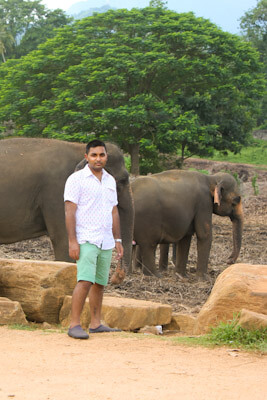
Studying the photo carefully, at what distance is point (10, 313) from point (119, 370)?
76.5 inches

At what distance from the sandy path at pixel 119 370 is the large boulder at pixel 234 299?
0.75 m

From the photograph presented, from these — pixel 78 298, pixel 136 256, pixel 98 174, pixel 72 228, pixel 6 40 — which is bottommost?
pixel 136 256

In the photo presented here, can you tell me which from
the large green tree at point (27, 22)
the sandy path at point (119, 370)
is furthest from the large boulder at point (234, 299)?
the large green tree at point (27, 22)

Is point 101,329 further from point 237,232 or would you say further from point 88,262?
point 237,232

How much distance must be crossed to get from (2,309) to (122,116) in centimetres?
1785

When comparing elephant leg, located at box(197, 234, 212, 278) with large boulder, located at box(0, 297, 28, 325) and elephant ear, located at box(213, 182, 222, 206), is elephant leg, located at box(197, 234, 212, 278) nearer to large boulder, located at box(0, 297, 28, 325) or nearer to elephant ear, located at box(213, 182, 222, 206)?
elephant ear, located at box(213, 182, 222, 206)

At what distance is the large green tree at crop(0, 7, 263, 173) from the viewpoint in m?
24.7

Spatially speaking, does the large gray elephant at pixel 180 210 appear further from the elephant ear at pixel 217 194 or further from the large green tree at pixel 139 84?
the large green tree at pixel 139 84

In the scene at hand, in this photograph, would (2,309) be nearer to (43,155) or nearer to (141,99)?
(43,155)

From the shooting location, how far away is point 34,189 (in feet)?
27.3

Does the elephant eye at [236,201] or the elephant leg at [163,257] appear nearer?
the elephant leg at [163,257]

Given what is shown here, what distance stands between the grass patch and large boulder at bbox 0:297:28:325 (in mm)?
1484

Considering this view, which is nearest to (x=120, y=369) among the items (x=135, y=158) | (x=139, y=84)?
(x=135, y=158)

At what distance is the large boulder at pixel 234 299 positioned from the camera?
640 centimetres
